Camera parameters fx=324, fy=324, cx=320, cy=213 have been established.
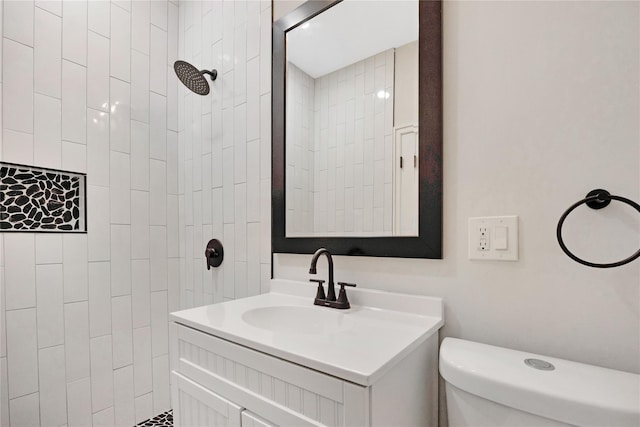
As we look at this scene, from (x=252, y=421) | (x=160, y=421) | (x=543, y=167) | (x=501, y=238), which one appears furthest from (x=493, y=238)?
(x=160, y=421)

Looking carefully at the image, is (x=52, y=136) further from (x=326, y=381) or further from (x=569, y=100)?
(x=569, y=100)

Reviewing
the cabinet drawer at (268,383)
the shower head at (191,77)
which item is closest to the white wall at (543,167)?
the cabinet drawer at (268,383)

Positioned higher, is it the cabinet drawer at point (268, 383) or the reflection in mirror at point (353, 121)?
the reflection in mirror at point (353, 121)

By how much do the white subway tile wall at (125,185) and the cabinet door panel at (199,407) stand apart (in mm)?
533

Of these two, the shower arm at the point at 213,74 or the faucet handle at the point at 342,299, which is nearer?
the faucet handle at the point at 342,299

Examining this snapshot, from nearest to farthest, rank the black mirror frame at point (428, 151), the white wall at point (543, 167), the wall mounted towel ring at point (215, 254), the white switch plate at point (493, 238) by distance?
the white wall at point (543, 167)
the white switch plate at point (493, 238)
the black mirror frame at point (428, 151)
the wall mounted towel ring at point (215, 254)

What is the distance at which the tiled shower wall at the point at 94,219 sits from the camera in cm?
133

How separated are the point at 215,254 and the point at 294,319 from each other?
0.66m

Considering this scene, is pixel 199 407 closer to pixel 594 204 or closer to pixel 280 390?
pixel 280 390

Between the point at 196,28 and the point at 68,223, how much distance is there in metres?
1.21

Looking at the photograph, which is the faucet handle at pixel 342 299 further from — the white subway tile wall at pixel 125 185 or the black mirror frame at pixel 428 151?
the white subway tile wall at pixel 125 185

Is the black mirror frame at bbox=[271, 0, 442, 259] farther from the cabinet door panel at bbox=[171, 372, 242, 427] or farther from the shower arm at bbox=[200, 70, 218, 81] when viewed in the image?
the shower arm at bbox=[200, 70, 218, 81]

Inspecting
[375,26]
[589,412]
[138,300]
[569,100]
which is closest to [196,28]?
[375,26]

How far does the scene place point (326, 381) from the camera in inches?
25.7
